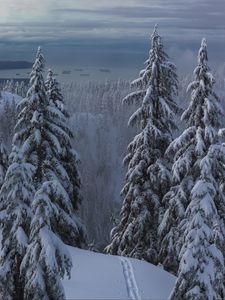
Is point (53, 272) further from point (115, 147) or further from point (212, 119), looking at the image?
point (115, 147)

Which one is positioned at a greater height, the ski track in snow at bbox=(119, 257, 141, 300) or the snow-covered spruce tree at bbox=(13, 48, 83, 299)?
the snow-covered spruce tree at bbox=(13, 48, 83, 299)

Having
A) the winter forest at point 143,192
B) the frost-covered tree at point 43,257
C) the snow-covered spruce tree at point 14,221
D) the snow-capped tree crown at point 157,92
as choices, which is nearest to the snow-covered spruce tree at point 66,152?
the winter forest at point 143,192

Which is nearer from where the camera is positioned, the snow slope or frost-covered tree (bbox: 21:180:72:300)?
frost-covered tree (bbox: 21:180:72:300)

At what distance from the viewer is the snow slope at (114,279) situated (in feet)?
69.9

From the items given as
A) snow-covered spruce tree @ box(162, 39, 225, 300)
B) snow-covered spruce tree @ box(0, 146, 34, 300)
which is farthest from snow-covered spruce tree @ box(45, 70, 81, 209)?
snow-covered spruce tree @ box(0, 146, 34, 300)

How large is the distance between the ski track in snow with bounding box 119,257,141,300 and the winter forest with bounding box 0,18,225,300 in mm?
48

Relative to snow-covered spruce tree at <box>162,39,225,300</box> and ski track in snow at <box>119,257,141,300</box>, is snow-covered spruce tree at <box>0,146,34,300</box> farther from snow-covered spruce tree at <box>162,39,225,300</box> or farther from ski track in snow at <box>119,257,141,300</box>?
ski track in snow at <box>119,257,141,300</box>

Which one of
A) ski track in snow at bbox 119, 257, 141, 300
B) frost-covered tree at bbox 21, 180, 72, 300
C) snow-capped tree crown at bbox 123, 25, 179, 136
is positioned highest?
snow-capped tree crown at bbox 123, 25, 179, 136

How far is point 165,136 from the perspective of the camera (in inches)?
1053

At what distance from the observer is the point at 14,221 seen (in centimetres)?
1630

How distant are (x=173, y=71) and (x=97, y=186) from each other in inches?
4556

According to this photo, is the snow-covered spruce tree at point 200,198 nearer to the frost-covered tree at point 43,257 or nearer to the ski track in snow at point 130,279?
the ski track in snow at point 130,279

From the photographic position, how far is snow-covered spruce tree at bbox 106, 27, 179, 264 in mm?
26484

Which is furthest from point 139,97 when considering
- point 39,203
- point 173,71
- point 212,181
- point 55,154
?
point 39,203
